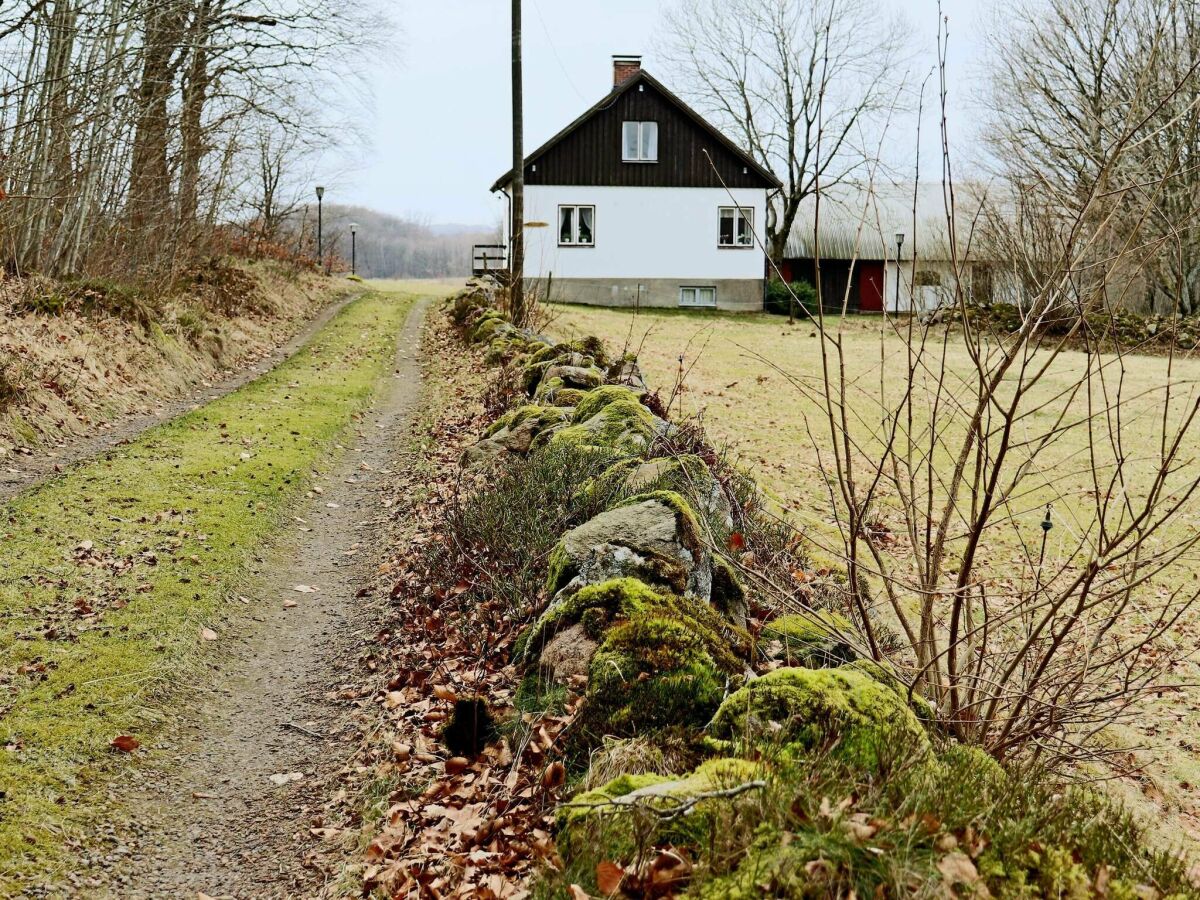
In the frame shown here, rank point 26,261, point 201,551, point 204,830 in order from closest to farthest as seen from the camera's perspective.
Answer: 1. point 204,830
2. point 201,551
3. point 26,261

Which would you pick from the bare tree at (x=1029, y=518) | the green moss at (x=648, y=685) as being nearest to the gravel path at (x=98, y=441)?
the green moss at (x=648, y=685)

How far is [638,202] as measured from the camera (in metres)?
39.1

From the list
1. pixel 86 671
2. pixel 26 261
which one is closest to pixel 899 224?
pixel 26 261

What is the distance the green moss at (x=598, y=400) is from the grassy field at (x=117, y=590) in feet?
10.7

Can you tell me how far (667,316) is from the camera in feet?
120

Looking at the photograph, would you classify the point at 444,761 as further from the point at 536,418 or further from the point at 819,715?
the point at 536,418

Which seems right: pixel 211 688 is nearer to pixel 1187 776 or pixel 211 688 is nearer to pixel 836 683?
pixel 836 683

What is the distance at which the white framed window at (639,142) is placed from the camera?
38.7m

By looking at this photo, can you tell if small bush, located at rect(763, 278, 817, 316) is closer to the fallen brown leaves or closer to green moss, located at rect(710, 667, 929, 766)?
the fallen brown leaves

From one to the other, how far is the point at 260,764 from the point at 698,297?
36204 mm

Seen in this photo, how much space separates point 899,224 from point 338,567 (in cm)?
4179

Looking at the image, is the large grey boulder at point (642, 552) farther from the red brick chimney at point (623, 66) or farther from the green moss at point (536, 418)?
the red brick chimney at point (623, 66)

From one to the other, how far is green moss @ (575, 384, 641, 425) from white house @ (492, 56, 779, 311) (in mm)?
28359

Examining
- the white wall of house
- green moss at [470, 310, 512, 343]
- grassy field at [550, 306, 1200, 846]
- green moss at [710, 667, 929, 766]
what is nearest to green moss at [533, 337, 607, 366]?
grassy field at [550, 306, 1200, 846]
